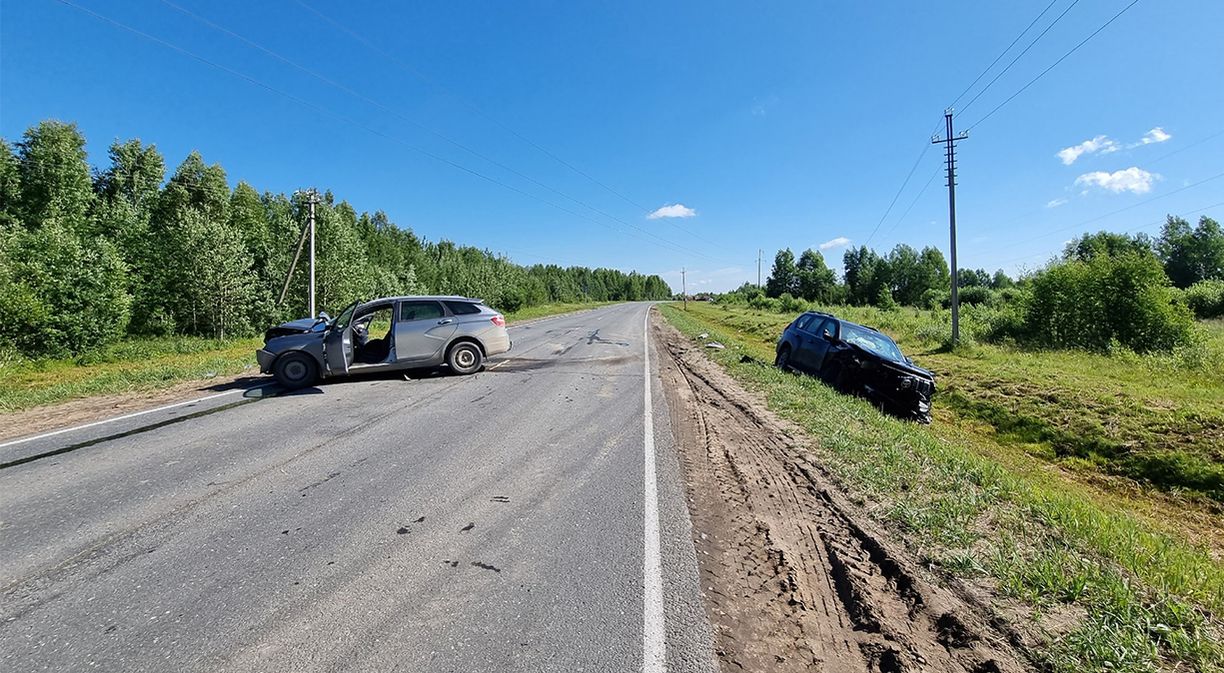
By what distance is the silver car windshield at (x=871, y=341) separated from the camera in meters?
9.90

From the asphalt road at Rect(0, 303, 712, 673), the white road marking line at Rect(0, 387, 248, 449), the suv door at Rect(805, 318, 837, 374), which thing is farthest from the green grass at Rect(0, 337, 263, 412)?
the suv door at Rect(805, 318, 837, 374)

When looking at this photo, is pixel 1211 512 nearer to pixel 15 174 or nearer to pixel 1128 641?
pixel 1128 641

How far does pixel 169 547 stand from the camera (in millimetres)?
3336

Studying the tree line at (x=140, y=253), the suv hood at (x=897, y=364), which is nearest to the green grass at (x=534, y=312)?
the tree line at (x=140, y=253)

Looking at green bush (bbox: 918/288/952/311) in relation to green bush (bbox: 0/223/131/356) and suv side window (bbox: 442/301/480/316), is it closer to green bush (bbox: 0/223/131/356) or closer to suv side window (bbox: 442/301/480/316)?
suv side window (bbox: 442/301/480/316)

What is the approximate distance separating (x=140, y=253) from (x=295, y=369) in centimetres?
2335

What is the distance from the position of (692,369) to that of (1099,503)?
25.7ft

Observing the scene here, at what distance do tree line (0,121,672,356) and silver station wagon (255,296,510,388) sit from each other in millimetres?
12441

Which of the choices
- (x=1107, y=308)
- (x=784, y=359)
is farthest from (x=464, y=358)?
(x=1107, y=308)

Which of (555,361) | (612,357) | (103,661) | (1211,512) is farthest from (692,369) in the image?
(103,661)

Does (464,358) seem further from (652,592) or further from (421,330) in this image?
(652,592)

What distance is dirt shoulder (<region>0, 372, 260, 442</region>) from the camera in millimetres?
6811

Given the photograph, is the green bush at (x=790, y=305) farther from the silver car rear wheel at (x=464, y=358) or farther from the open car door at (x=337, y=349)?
the open car door at (x=337, y=349)

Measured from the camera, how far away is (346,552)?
10.8ft
